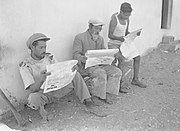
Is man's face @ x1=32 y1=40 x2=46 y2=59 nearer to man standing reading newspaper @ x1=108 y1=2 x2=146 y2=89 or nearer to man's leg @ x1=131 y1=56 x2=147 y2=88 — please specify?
man standing reading newspaper @ x1=108 y1=2 x2=146 y2=89

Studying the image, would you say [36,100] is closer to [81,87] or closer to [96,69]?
[81,87]

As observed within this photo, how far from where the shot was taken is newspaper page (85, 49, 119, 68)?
170 inches

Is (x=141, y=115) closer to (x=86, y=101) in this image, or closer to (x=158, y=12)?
(x=86, y=101)

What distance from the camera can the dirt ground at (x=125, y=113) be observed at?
3.95m

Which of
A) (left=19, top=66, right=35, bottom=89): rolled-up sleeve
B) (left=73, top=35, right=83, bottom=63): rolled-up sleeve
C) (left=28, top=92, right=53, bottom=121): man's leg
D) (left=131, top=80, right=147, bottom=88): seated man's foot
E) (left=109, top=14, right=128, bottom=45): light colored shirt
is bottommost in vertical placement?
(left=131, top=80, right=147, bottom=88): seated man's foot

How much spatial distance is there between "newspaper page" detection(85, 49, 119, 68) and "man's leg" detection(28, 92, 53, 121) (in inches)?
33.0

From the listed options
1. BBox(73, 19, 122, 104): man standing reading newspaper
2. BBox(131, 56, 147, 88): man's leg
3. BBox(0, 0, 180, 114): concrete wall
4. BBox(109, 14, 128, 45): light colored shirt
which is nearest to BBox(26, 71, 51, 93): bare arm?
BBox(0, 0, 180, 114): concrete wall

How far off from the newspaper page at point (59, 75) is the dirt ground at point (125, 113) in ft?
1.66

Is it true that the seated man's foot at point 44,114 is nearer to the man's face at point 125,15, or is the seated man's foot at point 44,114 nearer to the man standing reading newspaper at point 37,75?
the man standing reading newspaper at point 37,75

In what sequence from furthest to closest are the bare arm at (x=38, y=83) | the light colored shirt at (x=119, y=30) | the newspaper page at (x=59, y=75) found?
1. the light colored shirt at (x=119, y=30)
2. the bare arm at (x=38, y=83)
3. the newspaper page at (x=59, y=75)

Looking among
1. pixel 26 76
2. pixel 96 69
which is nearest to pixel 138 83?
pixel 96 69

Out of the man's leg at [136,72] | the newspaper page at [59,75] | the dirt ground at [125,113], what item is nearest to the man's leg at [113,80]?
the dirt ground at [125,113]

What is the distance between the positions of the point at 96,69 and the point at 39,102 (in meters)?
1.12

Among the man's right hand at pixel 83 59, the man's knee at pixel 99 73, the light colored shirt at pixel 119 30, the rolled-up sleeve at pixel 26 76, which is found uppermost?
the light colored shirt at pixel 119 30
